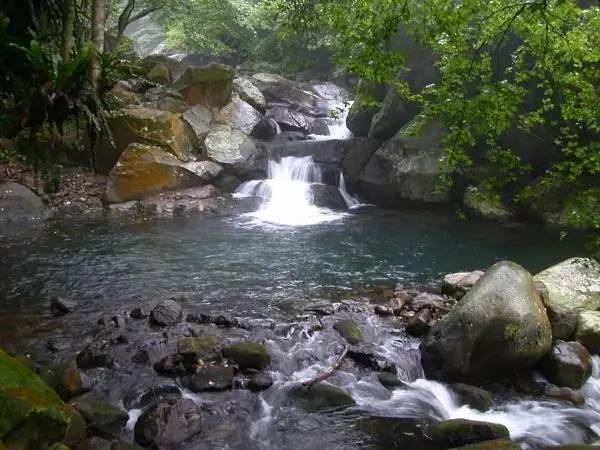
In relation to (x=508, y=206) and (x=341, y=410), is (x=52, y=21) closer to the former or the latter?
(x=341, y=410)

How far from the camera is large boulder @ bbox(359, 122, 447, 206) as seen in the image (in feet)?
53.8

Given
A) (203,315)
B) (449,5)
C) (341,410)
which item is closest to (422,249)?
(203,315)

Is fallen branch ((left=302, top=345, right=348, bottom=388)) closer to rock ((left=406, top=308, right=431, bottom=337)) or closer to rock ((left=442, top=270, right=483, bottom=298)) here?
rock ((left=406, top=308, right=431, bottom=337))

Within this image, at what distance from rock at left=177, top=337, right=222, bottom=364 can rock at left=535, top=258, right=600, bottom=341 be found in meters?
4.96

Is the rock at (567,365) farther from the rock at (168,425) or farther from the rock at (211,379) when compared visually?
the rock at (168,425)

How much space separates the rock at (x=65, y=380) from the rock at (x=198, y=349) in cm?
126

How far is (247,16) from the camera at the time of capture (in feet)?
82.8

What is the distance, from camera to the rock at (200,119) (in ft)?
58.2

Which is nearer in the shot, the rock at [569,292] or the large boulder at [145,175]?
the rock at [569,292]

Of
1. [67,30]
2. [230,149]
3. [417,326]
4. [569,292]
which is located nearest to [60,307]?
[67,30]

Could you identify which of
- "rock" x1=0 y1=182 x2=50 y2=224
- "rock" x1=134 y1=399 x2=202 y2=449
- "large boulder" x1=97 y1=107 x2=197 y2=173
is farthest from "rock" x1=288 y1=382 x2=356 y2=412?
"large boulder" x1=97 y1=107 x2=197 y2=173

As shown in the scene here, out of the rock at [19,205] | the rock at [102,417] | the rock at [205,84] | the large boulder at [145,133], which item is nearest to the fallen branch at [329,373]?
the rock at [102,417]

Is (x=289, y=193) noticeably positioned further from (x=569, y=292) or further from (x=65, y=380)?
(x=65, y=380)

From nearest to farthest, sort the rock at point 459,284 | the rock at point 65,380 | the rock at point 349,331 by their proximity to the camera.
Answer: the rock at point 65,380 → the rock at point 349,331 → the rock at point 459,284
